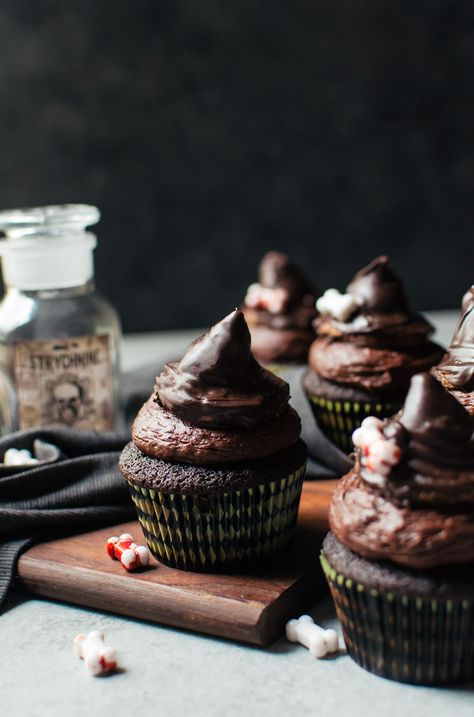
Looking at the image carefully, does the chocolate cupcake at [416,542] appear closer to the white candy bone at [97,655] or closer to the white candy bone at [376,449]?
the white candy bone at [376,449]

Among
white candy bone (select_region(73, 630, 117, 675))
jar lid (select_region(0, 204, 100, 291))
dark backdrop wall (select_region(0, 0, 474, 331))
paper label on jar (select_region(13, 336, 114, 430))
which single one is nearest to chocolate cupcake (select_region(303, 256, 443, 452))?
paper label on jar (select_region(13, 336, 114, 430))

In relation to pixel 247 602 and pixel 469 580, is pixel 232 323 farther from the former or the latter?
pixel 469 580

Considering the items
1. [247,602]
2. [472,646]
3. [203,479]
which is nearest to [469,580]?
[472,646]

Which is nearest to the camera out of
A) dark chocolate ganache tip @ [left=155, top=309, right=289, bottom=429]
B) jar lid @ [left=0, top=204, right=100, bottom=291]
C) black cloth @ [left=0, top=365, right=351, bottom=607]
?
dark chocolate ganache tip @ [left=155, top=309, right=289, bottom=429]

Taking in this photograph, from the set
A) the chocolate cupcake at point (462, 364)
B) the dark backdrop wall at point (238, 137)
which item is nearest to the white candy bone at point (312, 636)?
the chocolate cupcake at point (462, 364)

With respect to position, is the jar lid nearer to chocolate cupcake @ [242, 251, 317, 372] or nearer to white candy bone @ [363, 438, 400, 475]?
chocolate cupcake @ [242, 251, 317, 372]

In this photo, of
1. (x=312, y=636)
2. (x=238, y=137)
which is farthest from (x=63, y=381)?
(x=238, y=137)
